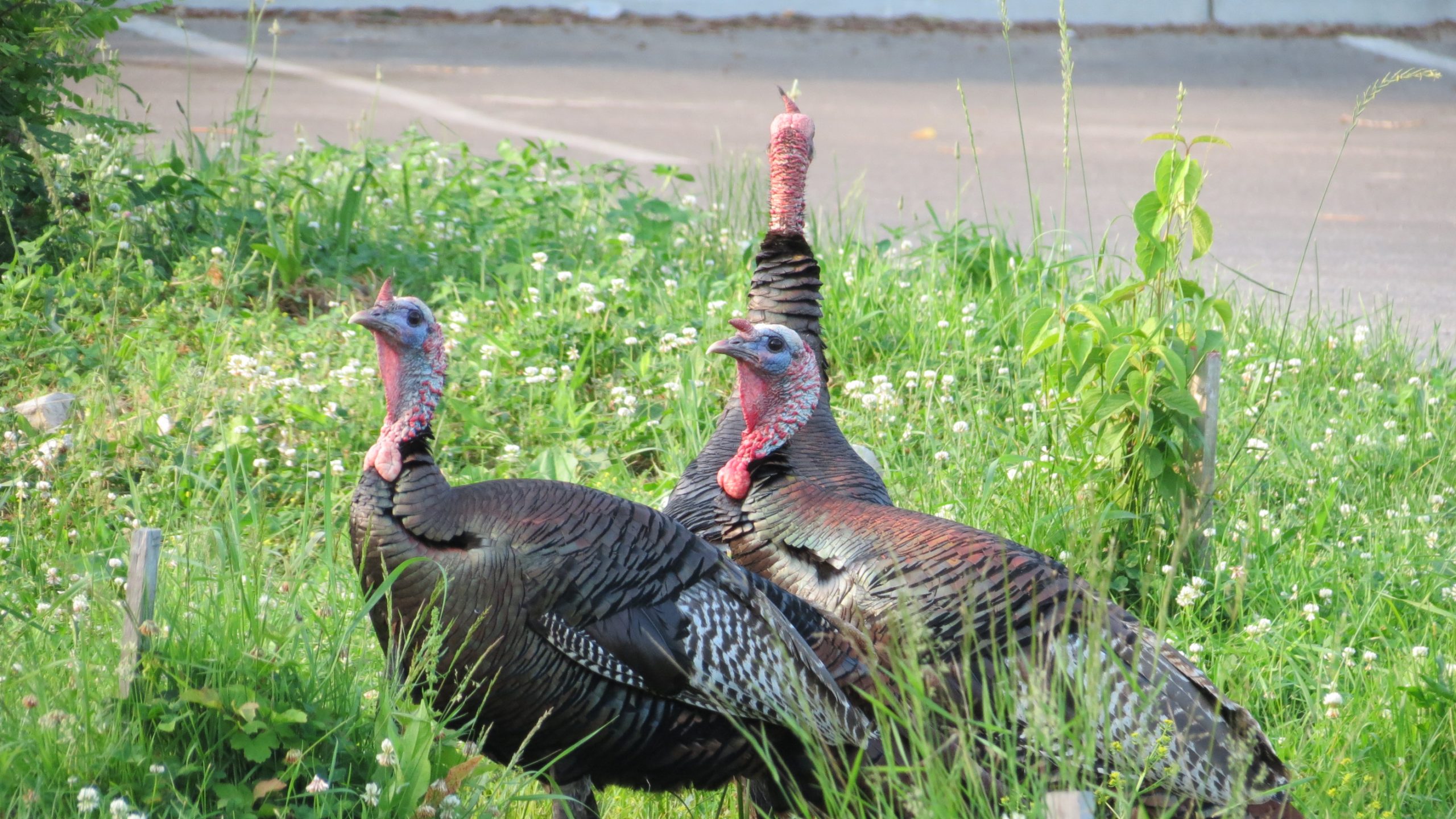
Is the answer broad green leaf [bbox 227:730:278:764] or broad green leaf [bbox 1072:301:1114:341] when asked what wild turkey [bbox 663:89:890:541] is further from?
broad green leaf [bbox 227:730:278:764]

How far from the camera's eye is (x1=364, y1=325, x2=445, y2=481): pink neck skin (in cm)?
297

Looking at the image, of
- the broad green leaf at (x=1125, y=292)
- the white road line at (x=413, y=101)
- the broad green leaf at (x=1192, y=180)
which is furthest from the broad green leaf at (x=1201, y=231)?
the white road line at (x=413, y=101)

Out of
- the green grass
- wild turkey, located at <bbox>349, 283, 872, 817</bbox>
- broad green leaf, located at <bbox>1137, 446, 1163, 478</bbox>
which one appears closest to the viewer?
the green grass

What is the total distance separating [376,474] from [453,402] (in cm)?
149

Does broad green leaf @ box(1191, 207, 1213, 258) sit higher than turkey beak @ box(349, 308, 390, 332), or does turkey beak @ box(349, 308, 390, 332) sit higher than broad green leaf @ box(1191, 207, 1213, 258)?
broad green leaf @ box(1191, 207, 1213, 258)

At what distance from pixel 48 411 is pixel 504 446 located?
1301 millimetres

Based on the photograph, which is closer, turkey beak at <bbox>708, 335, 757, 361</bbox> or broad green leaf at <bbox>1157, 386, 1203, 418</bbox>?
turkey beak at <bbox>708, 335, 757, 361</bbox>

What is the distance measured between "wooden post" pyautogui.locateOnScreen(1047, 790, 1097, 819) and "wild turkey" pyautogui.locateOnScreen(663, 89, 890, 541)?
5.25 ft

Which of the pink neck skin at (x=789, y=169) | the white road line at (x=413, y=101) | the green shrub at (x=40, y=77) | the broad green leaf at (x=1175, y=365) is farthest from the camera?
the white road line at (x=413, y=101)

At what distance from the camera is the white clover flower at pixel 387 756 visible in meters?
2.40

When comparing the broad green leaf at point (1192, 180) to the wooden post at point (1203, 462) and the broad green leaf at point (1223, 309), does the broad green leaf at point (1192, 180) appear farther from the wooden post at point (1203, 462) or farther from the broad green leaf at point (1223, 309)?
the wooden post at point (1203, 462)

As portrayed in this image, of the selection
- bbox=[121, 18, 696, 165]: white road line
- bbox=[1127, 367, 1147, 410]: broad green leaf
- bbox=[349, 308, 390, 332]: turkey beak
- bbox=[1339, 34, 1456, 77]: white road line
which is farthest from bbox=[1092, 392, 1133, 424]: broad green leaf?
bbox=[1339, 34, 1456, 77]: white road line

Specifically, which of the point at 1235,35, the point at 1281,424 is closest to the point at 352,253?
the point at 1281,424

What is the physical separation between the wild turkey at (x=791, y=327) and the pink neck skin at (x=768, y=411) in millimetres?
67
